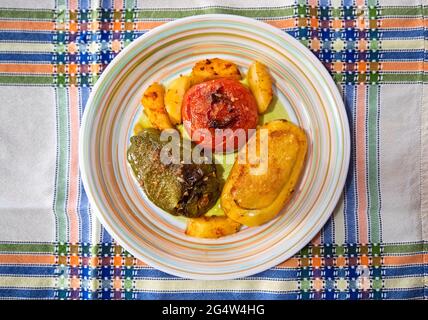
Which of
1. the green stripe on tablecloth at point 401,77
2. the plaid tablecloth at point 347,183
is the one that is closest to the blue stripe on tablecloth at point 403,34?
the plaid tablecloth at point 347,183

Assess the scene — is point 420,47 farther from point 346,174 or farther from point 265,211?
point 265,211

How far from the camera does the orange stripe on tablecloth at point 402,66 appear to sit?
1.73 m

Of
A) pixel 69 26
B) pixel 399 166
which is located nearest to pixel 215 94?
pixel 69 26

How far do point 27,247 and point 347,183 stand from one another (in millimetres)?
1302

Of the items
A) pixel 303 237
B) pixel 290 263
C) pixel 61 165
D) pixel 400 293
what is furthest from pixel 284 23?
pixel 400 293

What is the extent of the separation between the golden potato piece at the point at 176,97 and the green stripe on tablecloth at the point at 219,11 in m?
0.27

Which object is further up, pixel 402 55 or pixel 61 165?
pixel 402 55

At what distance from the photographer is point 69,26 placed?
1.75m

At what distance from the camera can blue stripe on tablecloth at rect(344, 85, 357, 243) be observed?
67.8 inches

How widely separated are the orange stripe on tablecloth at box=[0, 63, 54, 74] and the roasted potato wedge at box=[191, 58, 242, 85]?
0.59m

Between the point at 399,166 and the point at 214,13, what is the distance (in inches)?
37.3

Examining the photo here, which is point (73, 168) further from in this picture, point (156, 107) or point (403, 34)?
point (403, 34)

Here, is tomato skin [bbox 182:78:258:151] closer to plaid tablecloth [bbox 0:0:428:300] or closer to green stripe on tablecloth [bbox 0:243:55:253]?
plaid tablecloth [bbox 0:0:428:300]

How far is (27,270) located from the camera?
1757 mm
